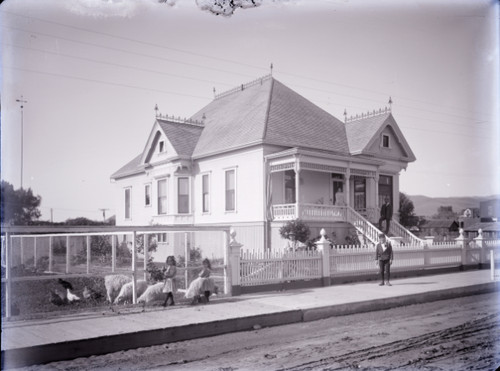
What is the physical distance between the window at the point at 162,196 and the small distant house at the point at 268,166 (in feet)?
0.18

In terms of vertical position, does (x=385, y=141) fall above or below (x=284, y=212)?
above

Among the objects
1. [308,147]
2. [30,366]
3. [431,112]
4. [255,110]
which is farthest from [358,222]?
[30,366]

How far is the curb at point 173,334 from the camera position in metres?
6.61

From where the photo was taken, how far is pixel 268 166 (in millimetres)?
20312

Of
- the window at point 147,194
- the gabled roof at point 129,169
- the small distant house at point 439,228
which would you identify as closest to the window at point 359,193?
the small distant house at point 439,228

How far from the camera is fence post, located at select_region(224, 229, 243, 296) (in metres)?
11.9

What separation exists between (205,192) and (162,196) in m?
3.11

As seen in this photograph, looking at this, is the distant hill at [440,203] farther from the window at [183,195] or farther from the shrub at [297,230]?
the window at [183,195]

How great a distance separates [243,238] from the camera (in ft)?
69.6

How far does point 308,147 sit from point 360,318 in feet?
40.3

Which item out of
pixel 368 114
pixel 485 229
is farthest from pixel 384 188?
pixel 485 229

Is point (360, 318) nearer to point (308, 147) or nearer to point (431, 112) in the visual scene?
point (431, 112)

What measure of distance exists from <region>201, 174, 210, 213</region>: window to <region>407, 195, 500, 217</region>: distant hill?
10.7 meters

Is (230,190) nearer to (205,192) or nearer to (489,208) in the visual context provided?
(205,192)
